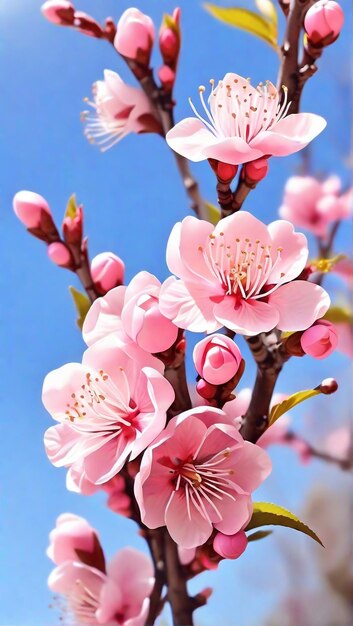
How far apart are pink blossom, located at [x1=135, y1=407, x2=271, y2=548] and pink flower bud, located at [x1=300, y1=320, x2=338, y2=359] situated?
0.10m

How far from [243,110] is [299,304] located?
20 centimetres

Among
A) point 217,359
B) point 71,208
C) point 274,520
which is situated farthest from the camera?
point 71,208

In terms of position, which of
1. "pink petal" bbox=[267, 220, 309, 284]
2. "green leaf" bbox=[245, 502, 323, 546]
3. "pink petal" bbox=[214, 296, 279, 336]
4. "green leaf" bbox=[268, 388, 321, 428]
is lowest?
"green leaf" bbox=[245, 502, 323, 546]

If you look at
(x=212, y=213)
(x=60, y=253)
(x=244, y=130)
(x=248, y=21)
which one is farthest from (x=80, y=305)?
(x=248, y=21)

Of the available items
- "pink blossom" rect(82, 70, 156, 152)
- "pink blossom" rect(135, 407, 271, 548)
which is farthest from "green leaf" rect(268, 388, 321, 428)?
"pink blossom" rect(82, 70, 156, 152)

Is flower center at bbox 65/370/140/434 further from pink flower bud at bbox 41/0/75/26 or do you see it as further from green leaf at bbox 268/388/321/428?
pink flower bud at bbox 41/0/75/26

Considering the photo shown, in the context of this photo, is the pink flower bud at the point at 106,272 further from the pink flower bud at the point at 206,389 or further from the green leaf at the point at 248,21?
the green leaf at the point at 248,21

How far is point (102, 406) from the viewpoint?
772 mm

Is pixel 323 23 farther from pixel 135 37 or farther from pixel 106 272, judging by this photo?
pixel 106 272

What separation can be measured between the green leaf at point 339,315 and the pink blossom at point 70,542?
0.37 meters

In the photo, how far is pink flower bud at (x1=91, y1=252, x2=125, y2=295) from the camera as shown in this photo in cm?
87

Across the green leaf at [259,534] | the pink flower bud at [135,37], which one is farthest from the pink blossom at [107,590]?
the pink flower bud at [135,37]

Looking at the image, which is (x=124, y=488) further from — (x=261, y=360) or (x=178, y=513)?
(x=261, y=360)

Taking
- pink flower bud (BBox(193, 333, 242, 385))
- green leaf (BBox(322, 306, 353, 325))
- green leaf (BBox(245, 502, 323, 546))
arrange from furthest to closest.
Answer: green leaf (BBox(322, 306, 353, 325)) < green leaf (BBox(245, 502, 323, 546)) < pink flower bud (BBox(193, 333, 242, 385))
